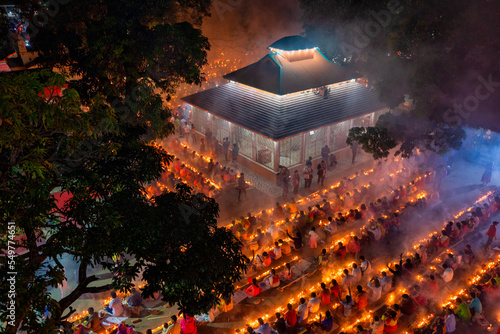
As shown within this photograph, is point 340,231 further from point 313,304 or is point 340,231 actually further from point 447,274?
point 313,304

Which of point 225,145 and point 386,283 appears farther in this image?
point 225,145

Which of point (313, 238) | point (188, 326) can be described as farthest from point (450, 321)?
point (188, 326)

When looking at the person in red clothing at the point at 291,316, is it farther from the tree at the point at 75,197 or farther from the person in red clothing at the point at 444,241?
the person in red clothing at the point at 444,241

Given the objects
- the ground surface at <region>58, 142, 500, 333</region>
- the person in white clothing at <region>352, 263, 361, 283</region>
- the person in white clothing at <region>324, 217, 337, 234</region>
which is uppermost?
the person in white clothing at <region>352, 263, 361, 283</region>

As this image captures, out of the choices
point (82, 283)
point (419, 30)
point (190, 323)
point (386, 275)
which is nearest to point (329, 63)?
point (419, 30)

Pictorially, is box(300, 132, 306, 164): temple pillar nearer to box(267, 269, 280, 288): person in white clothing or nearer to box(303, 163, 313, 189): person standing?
box(303, 163, 313, 189): person standing

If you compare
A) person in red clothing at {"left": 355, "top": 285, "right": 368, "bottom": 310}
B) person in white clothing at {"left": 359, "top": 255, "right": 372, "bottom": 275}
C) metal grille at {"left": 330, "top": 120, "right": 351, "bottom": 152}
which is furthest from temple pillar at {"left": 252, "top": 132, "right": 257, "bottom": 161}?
person in red clothing at {"left": 355, "top": 285, "right": 368, "bottom": 310}

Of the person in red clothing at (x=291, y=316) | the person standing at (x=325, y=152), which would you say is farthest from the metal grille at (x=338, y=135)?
the person in red clothing at (x=291, y=316)

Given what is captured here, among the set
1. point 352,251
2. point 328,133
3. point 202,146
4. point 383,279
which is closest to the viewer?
point 383,279

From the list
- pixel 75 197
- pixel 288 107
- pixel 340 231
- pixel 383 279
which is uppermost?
pixel 75 197
